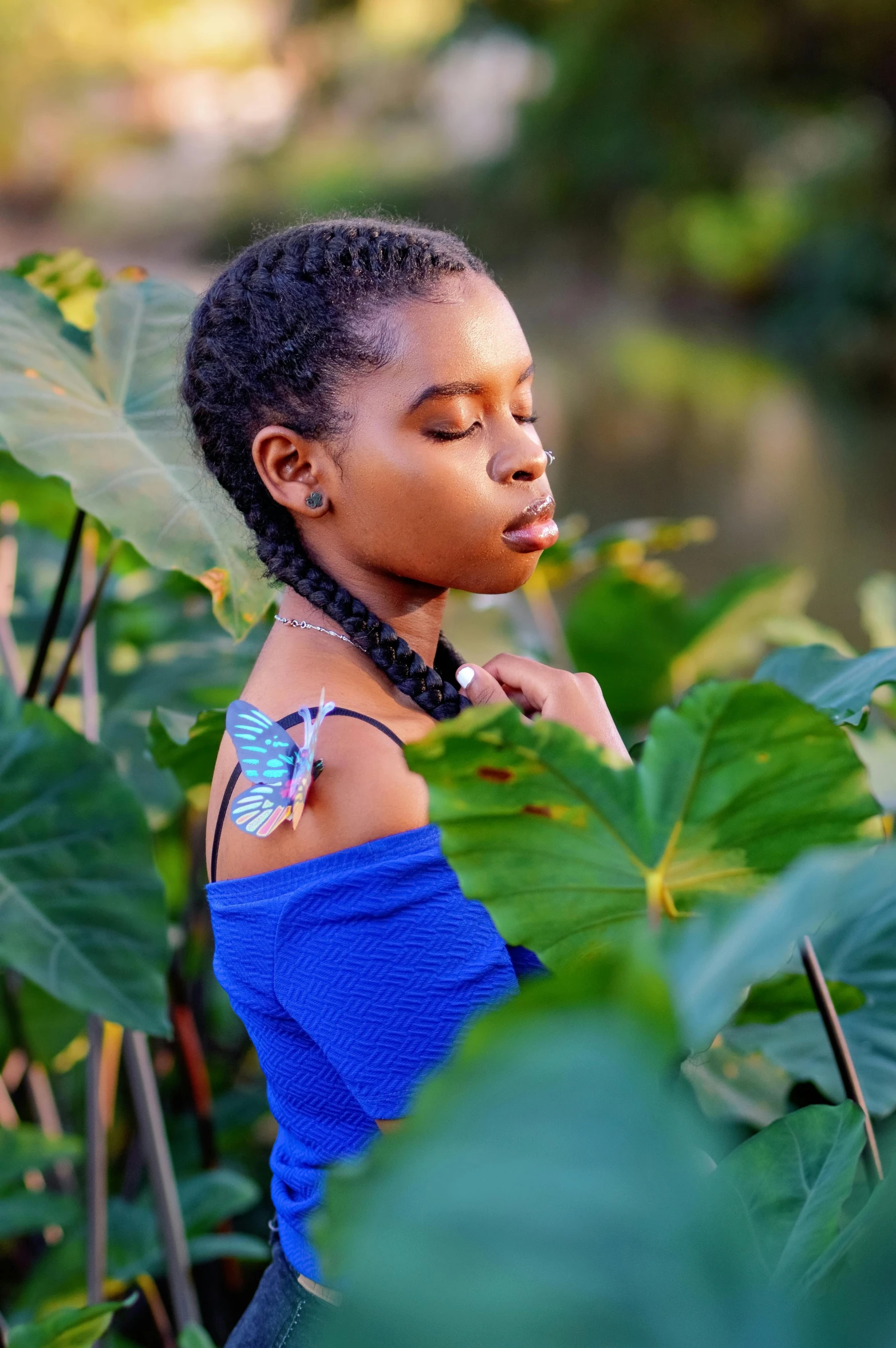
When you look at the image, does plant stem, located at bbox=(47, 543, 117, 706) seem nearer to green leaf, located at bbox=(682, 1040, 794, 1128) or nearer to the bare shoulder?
the bare shoulder

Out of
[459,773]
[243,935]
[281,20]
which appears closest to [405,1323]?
[459,773]

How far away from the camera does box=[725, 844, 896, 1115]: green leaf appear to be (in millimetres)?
747

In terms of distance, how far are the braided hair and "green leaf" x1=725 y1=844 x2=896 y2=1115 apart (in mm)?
311

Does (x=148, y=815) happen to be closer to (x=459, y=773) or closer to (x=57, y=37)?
(x=459, y=773)

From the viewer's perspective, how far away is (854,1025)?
770mm

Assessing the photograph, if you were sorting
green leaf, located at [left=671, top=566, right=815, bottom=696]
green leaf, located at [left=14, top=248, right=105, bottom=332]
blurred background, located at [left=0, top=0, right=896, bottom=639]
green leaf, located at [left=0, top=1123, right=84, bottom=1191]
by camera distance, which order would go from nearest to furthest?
green leaf, located at [left=0, top=1123, right=84, bottom=1191], green leaf, located at [left=14, top=248, right=105, bottom=332], green leaf, located at [left=671, top=566, right=815, bottom=696], blurred background, located at [left=0, top=0, right=896, bottom=639]

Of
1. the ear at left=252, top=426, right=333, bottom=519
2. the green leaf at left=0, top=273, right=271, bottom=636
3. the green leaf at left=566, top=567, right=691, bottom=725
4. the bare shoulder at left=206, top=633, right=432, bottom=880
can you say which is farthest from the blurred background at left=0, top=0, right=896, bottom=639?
the green leaf at left=566, top=567, right=691, bottom=725

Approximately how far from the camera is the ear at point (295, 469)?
0.60m

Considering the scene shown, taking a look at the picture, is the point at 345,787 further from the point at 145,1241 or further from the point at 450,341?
the point at 145,1241

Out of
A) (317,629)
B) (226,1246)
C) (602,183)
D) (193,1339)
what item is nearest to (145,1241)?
(226,1246)

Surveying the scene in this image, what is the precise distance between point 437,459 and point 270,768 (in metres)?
0.16

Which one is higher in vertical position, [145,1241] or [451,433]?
[451,433]

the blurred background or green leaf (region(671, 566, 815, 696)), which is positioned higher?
green leaf (region(671, 566, 815, 696))

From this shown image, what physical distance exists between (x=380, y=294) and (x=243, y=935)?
→ 295 mm
